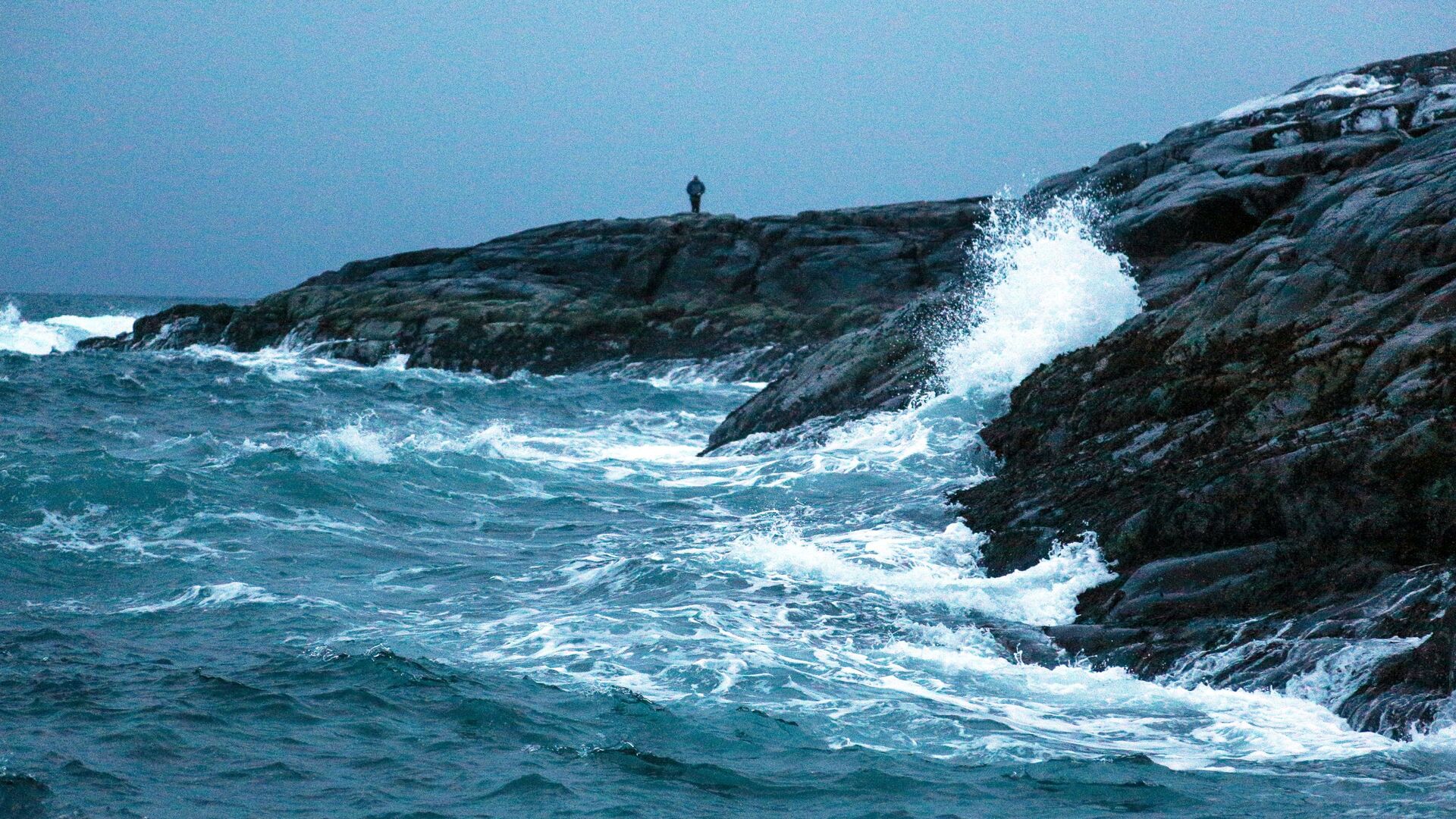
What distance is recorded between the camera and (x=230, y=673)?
814 centimetres

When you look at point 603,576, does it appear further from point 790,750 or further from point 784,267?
point 784,267

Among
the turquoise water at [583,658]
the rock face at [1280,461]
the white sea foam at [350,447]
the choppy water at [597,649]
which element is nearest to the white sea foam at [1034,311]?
the choppy water at [597,649]

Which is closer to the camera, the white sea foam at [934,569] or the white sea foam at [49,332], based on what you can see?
the white sea foam at [934,569]

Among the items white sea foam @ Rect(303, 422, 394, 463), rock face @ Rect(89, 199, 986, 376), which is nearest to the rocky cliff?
white sea foam @ Rect(303, 422, 394, 463)

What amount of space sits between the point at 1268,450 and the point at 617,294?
2959 centimetres

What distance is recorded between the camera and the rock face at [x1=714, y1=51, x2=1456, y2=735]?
7.52 meters

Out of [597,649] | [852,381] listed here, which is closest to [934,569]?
[597,649]

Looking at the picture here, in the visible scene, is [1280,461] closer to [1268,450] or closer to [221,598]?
[1268,450]

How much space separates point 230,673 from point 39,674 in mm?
1176

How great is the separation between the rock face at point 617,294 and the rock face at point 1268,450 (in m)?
15.1

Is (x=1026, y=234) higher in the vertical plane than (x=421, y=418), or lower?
higher

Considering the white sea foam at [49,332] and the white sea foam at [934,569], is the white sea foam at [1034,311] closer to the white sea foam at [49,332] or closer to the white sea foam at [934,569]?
the white sea foam at [934,569]

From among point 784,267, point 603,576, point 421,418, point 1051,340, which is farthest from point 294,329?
point 603,576

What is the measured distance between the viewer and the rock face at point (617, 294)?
34.3 m
